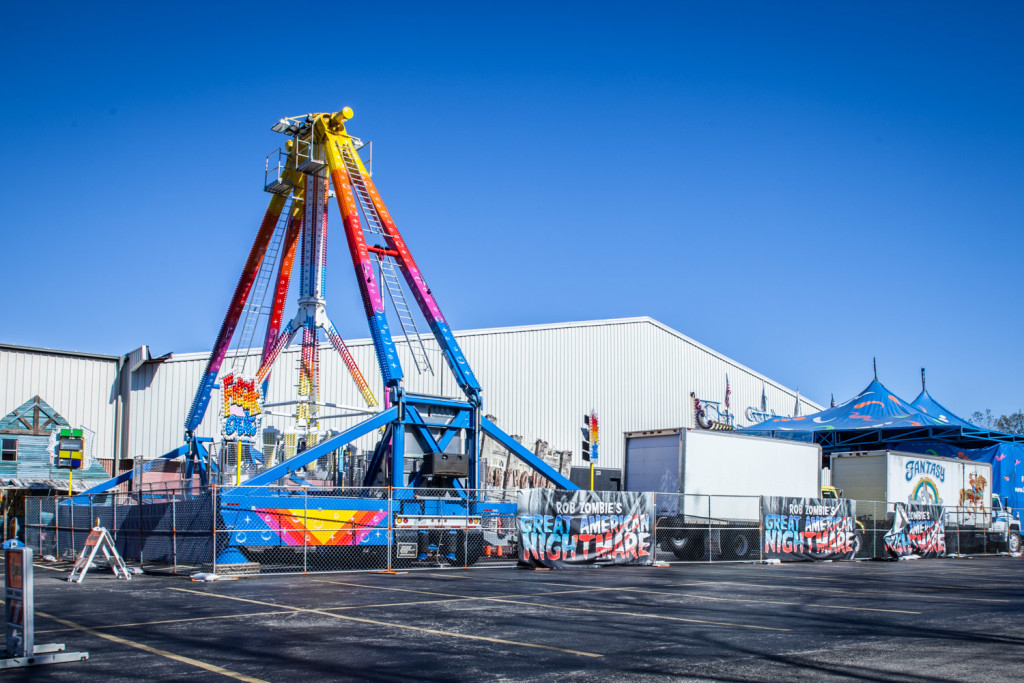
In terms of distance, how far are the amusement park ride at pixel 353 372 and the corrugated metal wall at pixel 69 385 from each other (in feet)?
20.3

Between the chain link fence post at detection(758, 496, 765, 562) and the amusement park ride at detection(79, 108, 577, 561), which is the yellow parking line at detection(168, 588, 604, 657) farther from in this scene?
the chain link fence post at detection(758, 496, 765, 562)

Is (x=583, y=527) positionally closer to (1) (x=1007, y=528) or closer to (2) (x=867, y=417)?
(1) (x=1007, y=528)

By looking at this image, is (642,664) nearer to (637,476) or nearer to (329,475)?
(637,476)

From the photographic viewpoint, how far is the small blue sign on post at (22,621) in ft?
27.1

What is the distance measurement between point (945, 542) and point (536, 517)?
18903 millimetres

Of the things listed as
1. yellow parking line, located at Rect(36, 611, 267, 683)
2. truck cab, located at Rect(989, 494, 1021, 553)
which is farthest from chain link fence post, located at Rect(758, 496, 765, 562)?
yellow parking line, located at Rect(36, 611, 267, 683)

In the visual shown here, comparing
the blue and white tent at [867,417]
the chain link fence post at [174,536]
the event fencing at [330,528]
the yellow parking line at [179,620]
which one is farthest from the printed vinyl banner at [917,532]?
the yellow parking line at [179,620]

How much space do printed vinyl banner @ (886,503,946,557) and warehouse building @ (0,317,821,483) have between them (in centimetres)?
1701

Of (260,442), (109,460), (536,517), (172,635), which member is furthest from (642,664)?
(109,460)

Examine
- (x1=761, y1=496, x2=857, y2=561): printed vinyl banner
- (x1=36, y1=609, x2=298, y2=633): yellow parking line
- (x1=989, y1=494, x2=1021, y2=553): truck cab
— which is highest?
(x1=36, y1=609, x2=298, y2=633): yellow parking line

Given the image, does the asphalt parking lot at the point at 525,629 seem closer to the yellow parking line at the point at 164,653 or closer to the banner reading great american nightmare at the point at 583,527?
the yellow parking line at the point at 164,653

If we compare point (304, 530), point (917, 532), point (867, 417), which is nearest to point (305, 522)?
point (304, 530)

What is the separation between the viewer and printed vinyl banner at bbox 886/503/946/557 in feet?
98.9

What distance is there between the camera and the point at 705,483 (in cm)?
2642
